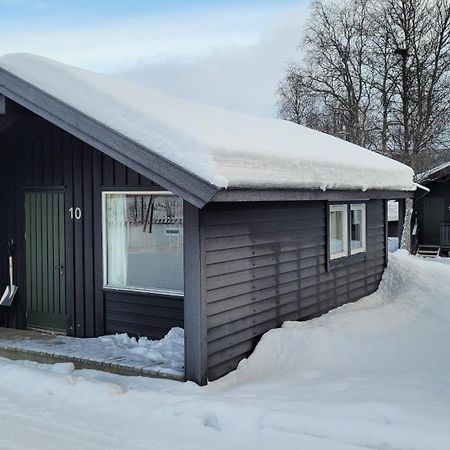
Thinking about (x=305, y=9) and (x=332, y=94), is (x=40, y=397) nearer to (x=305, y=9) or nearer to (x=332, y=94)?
(x=332, y=94)

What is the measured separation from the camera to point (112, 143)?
5.72 m

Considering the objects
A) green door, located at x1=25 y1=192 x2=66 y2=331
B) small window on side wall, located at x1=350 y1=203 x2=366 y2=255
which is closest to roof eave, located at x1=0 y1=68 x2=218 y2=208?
green door, located at x1=25 y1=192 x2=66 y2=331

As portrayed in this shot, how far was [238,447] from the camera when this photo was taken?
15.0ft

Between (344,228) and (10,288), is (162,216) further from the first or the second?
(344,228)

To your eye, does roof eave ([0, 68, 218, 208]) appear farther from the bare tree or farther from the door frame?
the bare tree

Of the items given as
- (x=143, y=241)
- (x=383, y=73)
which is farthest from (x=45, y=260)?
(x=383, y=73)

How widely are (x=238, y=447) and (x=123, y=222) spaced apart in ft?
12.1

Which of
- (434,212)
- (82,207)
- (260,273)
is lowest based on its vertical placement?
(260,273)

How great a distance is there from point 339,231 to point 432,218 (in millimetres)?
14330

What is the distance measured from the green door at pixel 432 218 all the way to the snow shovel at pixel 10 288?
17294 millimetres

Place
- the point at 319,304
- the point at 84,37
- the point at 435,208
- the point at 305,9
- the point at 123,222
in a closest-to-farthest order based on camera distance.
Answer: the point at 123,222 → the point at 319,304 → the point at 84,37 → the point at 435,208 → the point at 305,9

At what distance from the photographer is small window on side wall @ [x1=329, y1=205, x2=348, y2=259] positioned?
9078mm

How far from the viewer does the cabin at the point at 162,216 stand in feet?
19.2

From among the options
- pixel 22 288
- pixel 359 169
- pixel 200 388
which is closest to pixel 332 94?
pixel 359 169
